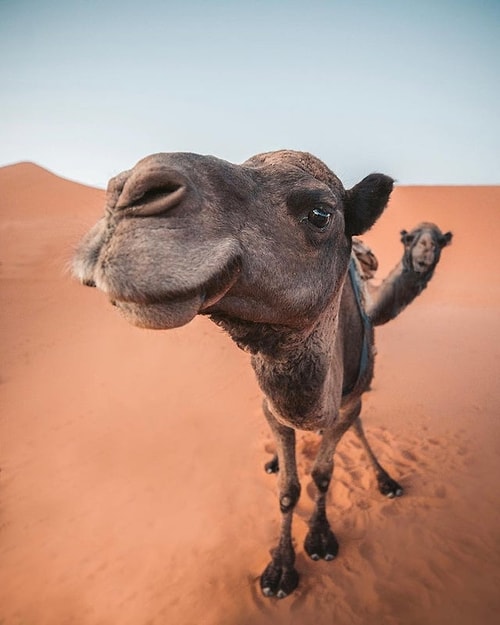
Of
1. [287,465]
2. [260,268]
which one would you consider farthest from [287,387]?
[287,465]

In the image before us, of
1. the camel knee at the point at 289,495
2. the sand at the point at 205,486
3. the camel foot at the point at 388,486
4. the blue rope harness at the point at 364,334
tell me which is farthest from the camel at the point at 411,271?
the sand at the point at 205,486

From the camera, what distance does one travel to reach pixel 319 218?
204 centimetres

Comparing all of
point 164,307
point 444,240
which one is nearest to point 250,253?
point 164,307

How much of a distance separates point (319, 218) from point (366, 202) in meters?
0.51

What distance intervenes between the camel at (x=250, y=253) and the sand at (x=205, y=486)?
61 centimetres

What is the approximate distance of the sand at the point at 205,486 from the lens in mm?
3896

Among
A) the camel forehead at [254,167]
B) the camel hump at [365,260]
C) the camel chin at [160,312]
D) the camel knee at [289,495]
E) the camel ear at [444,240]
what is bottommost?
the camel knee at [289,495]

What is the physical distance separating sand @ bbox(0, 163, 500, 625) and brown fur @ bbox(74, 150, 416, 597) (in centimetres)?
62

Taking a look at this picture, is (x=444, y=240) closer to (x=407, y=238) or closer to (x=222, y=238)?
(x=407, y=238)

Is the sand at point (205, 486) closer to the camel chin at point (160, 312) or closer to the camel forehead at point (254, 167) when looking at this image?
the camel chin at point (160, 312)

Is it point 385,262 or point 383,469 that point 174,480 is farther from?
point 385,262

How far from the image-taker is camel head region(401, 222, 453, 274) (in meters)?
3.84

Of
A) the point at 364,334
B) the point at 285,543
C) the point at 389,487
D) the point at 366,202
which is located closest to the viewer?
the point at 366,202

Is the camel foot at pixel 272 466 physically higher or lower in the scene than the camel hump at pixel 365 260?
lower
